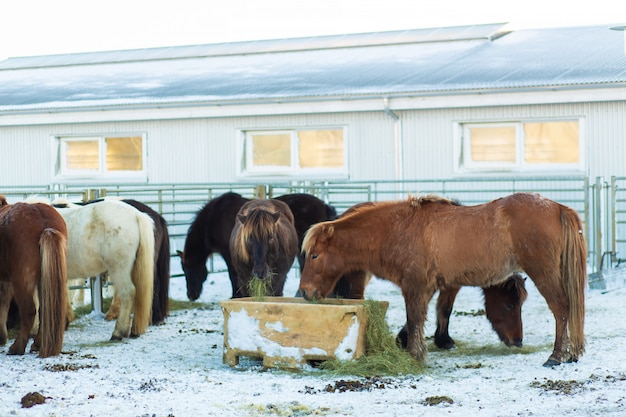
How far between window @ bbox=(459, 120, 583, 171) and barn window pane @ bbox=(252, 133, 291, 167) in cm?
310

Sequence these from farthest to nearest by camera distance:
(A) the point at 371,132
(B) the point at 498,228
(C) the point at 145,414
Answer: (A) the point at 371,132
(B) the point at 498,228
(C) the point at 145,414

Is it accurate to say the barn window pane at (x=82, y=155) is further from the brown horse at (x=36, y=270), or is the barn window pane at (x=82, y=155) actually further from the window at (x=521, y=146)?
the brown horse at (x=36, y=270)

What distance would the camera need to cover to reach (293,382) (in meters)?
6.68

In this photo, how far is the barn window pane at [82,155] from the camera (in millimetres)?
17547

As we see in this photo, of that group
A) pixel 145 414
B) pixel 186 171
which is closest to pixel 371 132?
pixel 186 171

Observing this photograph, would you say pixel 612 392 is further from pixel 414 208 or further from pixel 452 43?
pixel 452 43

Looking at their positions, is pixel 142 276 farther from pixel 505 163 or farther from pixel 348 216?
pixel 505 163

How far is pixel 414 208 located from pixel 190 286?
447 cm

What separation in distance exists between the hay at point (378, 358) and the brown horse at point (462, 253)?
0.22m

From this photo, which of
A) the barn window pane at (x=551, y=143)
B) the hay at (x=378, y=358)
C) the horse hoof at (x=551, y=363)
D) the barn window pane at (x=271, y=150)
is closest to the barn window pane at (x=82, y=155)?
the barn window pane at (x=271, y=150)

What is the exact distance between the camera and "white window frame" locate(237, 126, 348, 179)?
15.7 meters

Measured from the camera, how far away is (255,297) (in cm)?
793

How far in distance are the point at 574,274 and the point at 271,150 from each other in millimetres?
9507

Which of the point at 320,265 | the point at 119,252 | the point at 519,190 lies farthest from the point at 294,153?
the point at 320,265
